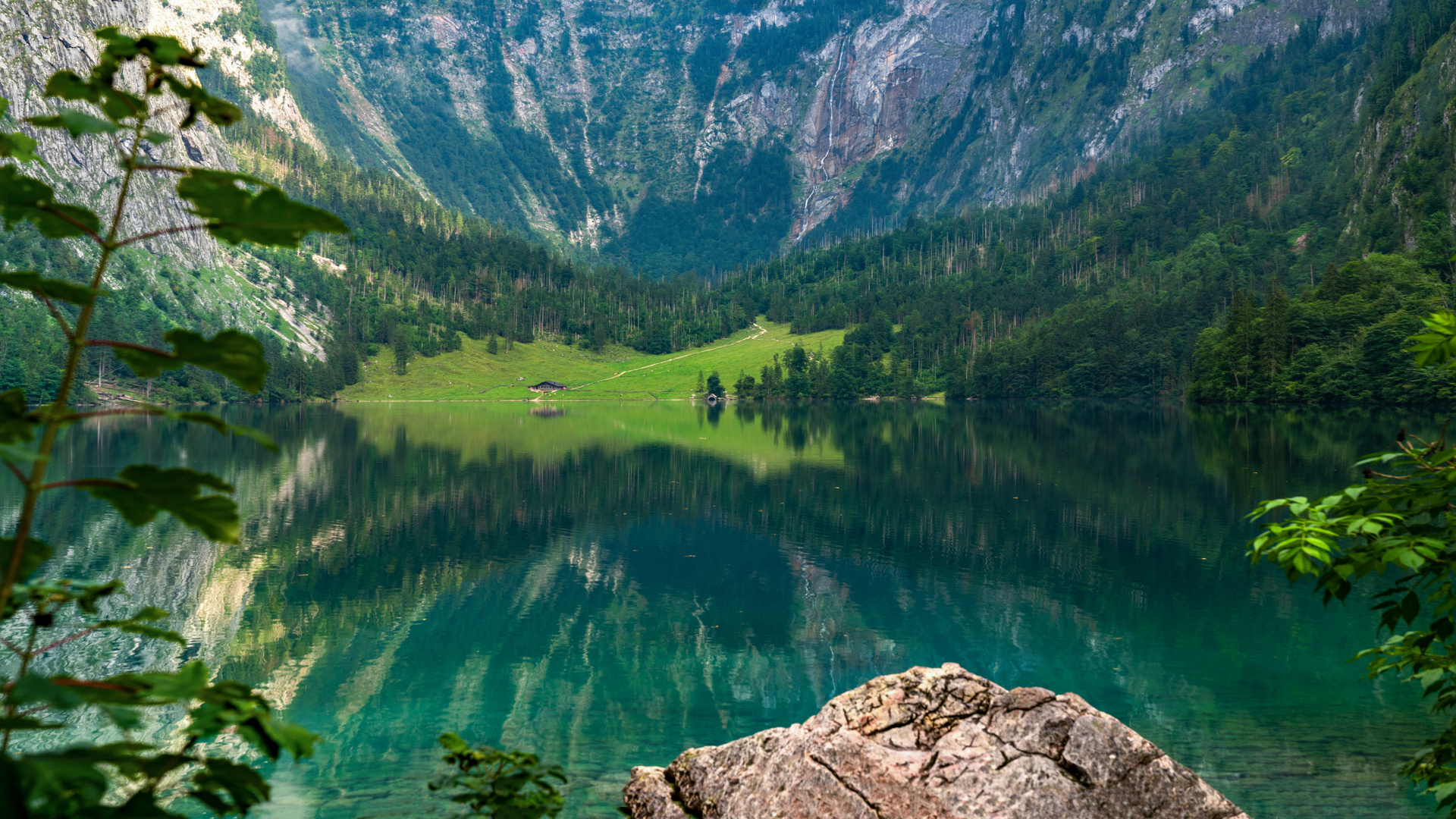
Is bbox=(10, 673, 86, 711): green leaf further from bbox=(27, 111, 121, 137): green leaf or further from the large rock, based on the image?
the large rock

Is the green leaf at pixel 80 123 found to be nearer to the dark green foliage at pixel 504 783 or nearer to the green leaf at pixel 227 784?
the green leaf at pixel 227 784

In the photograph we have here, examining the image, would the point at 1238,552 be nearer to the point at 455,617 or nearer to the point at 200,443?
the point at 455,617

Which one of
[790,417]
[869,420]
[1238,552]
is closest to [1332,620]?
[1238,552]

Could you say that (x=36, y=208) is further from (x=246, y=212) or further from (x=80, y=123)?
(x=246, y=212)

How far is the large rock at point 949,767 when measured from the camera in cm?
950

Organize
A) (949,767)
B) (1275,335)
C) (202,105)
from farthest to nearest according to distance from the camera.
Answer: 1. (1275,335)
2. (949,767)
3. (202,105)

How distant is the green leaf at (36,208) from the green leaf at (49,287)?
16 centimetres

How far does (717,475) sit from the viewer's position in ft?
202

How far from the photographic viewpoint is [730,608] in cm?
2811

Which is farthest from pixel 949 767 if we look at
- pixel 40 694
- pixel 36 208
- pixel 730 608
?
pixel 730 608

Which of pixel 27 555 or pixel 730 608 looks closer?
pixel 27 555

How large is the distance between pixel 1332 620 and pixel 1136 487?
25.8m

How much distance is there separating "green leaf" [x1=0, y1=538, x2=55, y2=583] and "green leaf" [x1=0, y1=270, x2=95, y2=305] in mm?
796

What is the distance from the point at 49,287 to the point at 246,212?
68cm
